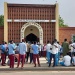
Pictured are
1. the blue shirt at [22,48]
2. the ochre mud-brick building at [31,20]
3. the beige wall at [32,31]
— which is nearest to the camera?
the blue shirt at [22,48]

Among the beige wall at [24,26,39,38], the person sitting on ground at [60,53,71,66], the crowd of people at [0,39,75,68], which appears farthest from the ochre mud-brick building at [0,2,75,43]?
the person sitting on ground at [60,53,71,66]

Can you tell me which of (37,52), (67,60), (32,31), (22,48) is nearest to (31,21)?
(32,31)

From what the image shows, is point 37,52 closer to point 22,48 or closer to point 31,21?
point 22,48

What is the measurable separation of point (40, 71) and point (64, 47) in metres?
4.17

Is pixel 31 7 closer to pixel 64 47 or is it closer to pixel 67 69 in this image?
pixel 64 47

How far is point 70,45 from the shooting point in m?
21.6

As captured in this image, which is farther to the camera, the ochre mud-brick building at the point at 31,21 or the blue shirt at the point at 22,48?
the ochre mud-brick building at the point at 31,21

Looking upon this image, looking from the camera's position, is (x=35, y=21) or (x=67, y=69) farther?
(x=35, y=21)

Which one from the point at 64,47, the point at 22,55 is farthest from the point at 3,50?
the point at 64,47

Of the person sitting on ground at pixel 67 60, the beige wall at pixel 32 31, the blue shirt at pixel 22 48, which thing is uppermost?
the beige wall at pixel 32 31

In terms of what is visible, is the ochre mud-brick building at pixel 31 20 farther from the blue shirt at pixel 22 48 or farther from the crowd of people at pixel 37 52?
the blue shirt at pixel 22 48

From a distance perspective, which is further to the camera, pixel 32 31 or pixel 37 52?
pixel 32 31

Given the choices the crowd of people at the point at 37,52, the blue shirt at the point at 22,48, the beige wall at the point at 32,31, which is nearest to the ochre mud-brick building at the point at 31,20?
the beige wall at the point at 32,31

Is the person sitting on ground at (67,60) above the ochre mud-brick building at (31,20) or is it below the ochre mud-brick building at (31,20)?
below
